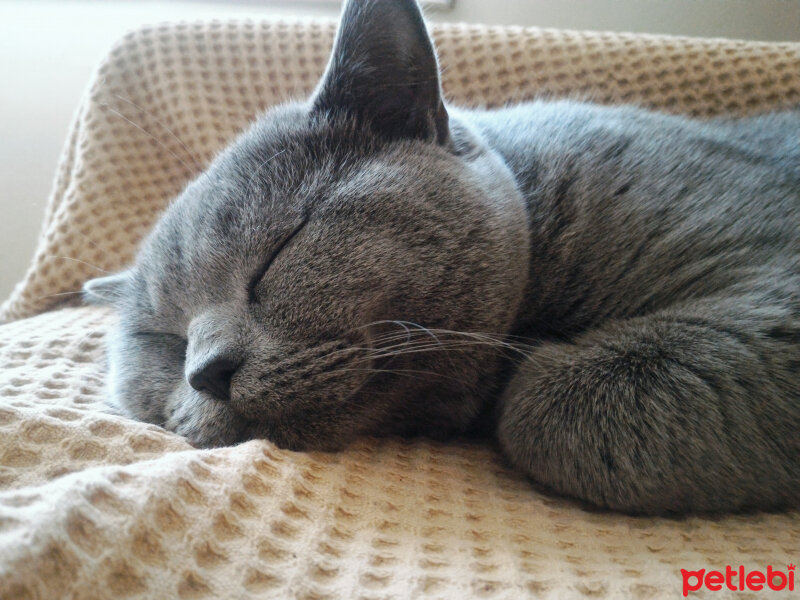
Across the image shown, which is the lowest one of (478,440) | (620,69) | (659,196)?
(478,440)

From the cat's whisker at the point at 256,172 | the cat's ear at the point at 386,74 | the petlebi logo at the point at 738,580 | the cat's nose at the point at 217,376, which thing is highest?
the cat's ear at the point at 386,74

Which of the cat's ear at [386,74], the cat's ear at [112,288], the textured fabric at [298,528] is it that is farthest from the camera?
the cat's ear at [112,288]

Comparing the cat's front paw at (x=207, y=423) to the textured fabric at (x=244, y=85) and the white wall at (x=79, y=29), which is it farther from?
the white wall at (x=79, y=29)

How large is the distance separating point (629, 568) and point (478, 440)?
1.09ft

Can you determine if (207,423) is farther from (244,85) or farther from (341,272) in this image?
(244,85)

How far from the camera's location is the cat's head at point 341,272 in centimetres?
67

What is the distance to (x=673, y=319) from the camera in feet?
2.32

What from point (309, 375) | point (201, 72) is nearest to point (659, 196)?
point (309, 375)

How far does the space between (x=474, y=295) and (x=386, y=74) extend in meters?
0.31

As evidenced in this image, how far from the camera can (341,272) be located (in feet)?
2.21

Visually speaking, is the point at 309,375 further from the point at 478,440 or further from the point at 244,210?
the point at 478,440

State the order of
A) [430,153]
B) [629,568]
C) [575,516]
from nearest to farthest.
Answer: [629,568], [575,516], [430,153]

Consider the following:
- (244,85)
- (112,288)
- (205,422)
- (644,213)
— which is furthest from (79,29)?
(644,213)

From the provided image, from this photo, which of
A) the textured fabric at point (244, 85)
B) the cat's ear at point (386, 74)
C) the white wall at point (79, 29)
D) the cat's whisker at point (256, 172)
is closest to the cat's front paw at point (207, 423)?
the cat's whisker at point (256, 172)
